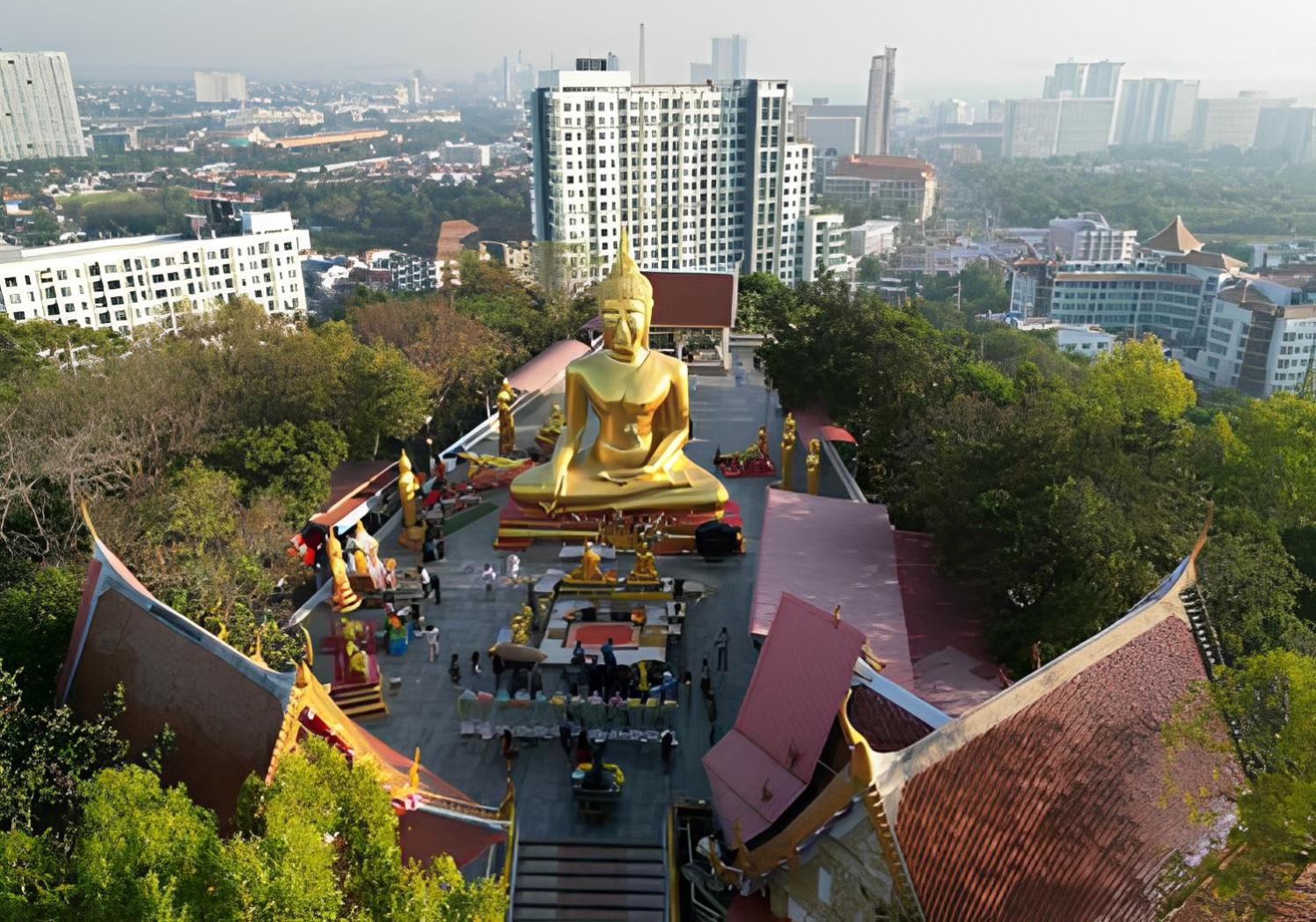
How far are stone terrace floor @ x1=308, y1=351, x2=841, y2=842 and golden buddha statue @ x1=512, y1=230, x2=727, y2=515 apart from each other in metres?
1.32

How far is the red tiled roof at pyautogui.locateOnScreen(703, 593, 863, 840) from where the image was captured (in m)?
11.3

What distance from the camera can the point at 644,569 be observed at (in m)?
19.9

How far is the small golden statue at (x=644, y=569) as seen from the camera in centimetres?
1978

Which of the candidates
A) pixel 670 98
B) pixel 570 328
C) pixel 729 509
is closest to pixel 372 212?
pixel 670 98

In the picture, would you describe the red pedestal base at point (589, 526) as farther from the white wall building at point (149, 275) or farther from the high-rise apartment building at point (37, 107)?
the high-rise apartment building at point (37, 107)

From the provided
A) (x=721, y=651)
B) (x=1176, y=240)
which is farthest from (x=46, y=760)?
(x=1176, y=240)

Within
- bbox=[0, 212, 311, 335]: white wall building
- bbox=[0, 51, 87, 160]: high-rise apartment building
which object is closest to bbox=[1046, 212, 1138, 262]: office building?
bbox=[0, 212, 311, 335]: white wall building

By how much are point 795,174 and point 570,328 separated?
47010 millimetres

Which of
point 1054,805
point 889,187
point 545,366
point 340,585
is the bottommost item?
point 889,187

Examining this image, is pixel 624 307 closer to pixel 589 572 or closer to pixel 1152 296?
pixel 589 572

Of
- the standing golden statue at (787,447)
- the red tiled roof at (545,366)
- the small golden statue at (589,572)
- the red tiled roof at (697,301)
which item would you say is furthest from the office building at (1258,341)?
the small golden statue at (589,572)

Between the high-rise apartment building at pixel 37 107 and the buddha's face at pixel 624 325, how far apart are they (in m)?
199

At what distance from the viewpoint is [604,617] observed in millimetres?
18906

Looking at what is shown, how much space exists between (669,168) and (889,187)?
8828 centimetres
